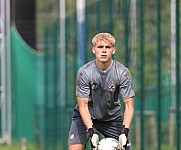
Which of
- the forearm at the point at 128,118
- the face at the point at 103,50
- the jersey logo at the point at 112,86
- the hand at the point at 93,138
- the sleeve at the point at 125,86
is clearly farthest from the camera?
the jersey logo at the point at 112,86

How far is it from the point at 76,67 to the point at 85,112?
833 centimetres

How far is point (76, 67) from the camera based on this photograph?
19.7 metres

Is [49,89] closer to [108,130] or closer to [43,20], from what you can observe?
[108,130]

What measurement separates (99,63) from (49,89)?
40.0ft

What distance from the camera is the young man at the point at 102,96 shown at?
36.6 feet

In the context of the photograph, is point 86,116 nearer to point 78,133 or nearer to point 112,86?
point 112,86

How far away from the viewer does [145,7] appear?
1530cm

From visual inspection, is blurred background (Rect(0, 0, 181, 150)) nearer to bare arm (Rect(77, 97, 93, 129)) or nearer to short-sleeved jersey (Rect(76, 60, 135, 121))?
short-sleeved jersey (Rect(76, 60, 135, 121))

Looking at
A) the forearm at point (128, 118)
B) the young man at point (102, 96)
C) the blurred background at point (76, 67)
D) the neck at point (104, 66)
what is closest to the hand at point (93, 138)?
the young man at point (102, 96)

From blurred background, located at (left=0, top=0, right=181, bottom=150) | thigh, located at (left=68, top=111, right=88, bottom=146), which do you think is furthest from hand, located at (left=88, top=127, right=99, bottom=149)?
blurred background, located at (left=0, top=0, right=181, bottom=150)

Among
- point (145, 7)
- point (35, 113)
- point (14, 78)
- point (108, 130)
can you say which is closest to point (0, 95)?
point (14, 78)

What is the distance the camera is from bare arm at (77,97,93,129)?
1127 centimetres

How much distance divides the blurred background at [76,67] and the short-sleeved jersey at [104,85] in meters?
2.56

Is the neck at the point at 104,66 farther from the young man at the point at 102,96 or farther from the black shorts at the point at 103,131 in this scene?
the black shorts at the point at 103,131
